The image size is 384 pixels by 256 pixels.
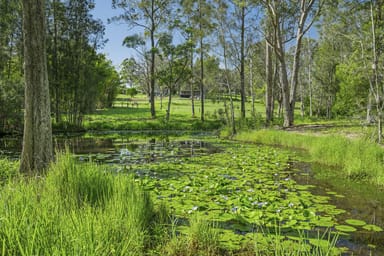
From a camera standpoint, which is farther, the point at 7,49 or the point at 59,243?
the point at 7,49

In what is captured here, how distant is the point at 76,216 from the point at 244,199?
2.94m

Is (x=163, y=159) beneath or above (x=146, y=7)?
beneath

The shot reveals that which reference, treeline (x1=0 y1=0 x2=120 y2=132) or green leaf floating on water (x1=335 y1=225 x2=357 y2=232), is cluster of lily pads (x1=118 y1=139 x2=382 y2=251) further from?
treeline (x1=0 y1=0 x2=120 y2=132)

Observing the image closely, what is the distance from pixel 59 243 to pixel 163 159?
793cm

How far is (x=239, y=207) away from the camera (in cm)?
461

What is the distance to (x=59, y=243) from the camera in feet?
7.13

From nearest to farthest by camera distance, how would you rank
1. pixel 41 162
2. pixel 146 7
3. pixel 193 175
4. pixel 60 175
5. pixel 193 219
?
pixel 193 219 → pixel 60 175 → pixel 41 162 → pixel 193 175 → pixel 146 7

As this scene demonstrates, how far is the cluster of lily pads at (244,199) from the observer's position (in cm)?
405

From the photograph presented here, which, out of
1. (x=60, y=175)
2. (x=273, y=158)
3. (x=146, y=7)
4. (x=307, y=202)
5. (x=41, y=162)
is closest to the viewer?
(x=60, y=175)

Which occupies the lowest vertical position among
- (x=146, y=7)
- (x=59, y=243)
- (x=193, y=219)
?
(x=193, y=219)

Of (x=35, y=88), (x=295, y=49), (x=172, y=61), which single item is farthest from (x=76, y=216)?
(x=172, y=61)

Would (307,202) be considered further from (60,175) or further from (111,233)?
(60,175)

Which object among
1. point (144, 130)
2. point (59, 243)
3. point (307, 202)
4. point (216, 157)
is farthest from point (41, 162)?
point (144, 130)

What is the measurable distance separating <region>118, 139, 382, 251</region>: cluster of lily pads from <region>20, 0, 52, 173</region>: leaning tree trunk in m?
2.26
